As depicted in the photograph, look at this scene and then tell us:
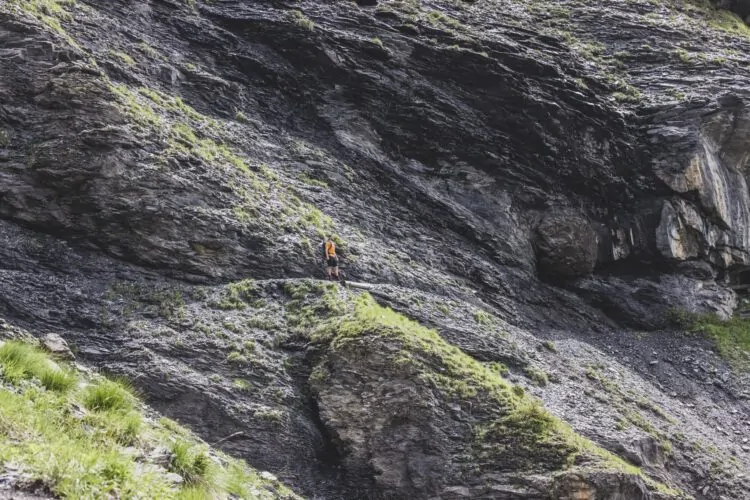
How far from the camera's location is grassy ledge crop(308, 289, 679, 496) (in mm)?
12562

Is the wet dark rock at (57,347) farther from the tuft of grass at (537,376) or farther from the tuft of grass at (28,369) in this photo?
the tuft of grass at (537,376)

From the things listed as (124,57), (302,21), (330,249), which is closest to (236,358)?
(330,249)

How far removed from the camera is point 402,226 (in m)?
23.5

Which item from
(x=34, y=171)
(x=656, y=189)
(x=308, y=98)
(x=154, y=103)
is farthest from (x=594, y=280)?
(x=34, y=171)

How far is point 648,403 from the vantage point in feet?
61.7

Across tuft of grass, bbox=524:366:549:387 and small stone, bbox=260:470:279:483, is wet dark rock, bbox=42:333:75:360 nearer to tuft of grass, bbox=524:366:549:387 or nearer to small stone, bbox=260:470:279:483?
small stone, bbox=260:470:279:483

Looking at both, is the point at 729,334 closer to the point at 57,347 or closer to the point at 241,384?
the point at 241,384

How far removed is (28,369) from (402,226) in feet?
54.1

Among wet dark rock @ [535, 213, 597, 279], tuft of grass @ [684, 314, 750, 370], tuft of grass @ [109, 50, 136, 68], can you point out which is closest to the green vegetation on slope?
tuft of grass @ [109, 50, 136, 68]

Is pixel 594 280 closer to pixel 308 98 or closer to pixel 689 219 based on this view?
pixel 689 219

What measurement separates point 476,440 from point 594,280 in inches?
690

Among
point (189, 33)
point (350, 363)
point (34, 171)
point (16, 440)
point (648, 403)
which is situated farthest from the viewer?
point (189, 33)

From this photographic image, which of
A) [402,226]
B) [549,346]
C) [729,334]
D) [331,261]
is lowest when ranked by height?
[729,334]

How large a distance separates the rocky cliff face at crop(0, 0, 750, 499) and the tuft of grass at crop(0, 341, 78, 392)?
4063 millimetres
